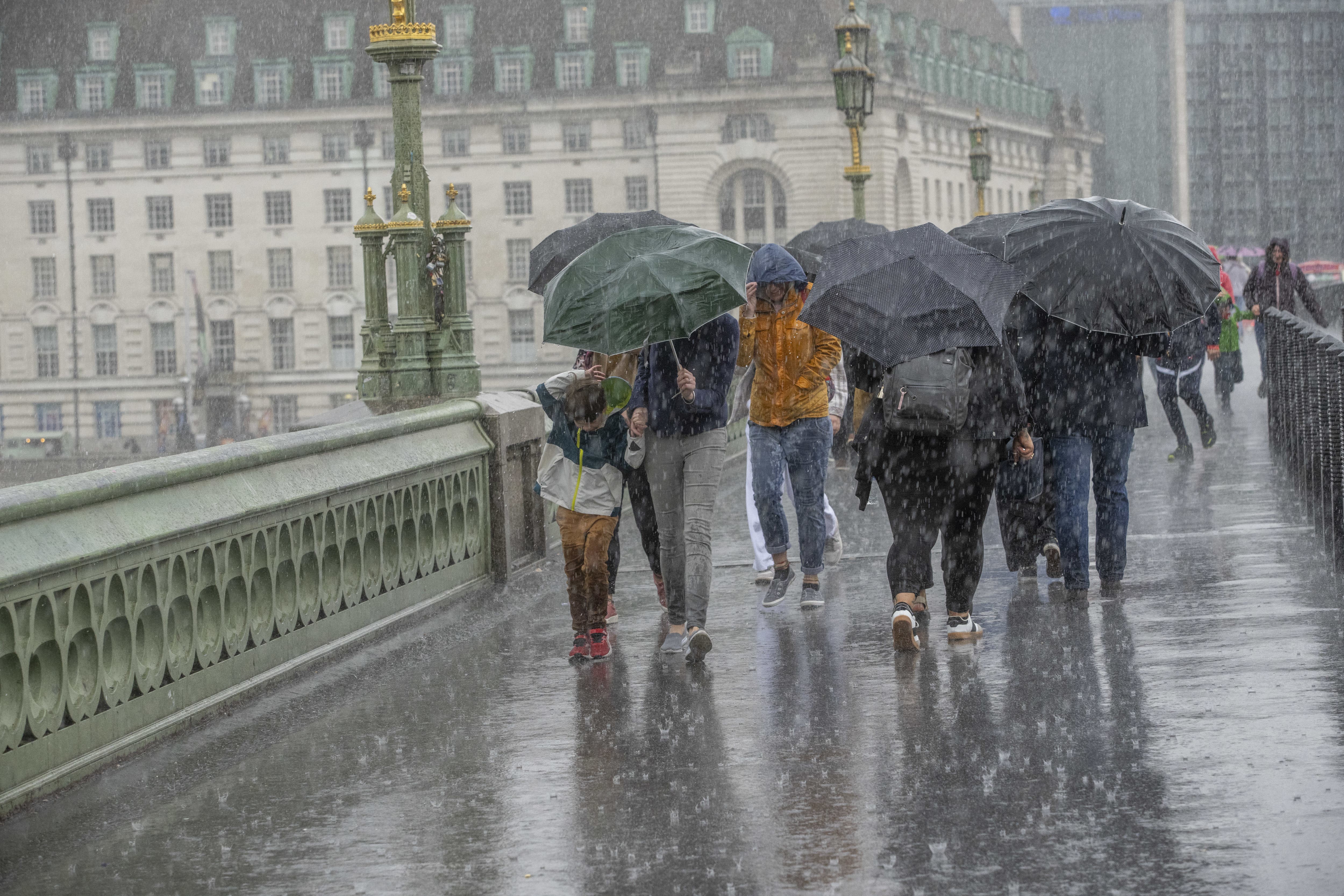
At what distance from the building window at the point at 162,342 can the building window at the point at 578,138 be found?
20.8 metres

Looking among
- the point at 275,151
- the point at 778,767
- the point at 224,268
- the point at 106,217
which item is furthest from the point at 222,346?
the point at 778,767

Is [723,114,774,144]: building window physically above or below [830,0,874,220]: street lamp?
above

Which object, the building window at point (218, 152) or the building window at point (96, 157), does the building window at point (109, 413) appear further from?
the building window at point (218, 152)

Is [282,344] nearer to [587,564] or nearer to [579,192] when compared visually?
[579,192]

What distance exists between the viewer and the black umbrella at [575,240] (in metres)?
11.0

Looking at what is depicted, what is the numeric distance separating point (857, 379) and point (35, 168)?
94575mm

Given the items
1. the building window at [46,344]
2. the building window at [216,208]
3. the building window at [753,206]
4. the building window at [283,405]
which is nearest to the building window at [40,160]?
the building window at [46,344]

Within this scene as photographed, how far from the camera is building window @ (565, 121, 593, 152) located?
3681 inches

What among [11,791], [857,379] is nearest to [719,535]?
[857,379]

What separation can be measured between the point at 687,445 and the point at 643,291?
76 cm

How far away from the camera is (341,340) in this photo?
95312mm

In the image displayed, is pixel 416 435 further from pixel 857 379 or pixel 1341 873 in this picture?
pixel 1341 873

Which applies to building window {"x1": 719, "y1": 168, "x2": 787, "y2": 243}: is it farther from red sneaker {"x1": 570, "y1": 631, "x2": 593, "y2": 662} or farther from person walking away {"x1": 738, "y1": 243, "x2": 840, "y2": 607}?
red sneaker {"x1": 570, "y1": 631, "x2": 593, "y2": 662}

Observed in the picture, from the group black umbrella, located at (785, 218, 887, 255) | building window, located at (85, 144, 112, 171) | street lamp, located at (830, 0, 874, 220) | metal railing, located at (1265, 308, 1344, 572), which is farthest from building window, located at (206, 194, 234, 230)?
metal railing, located at (1265, 308, 1344, 572)
